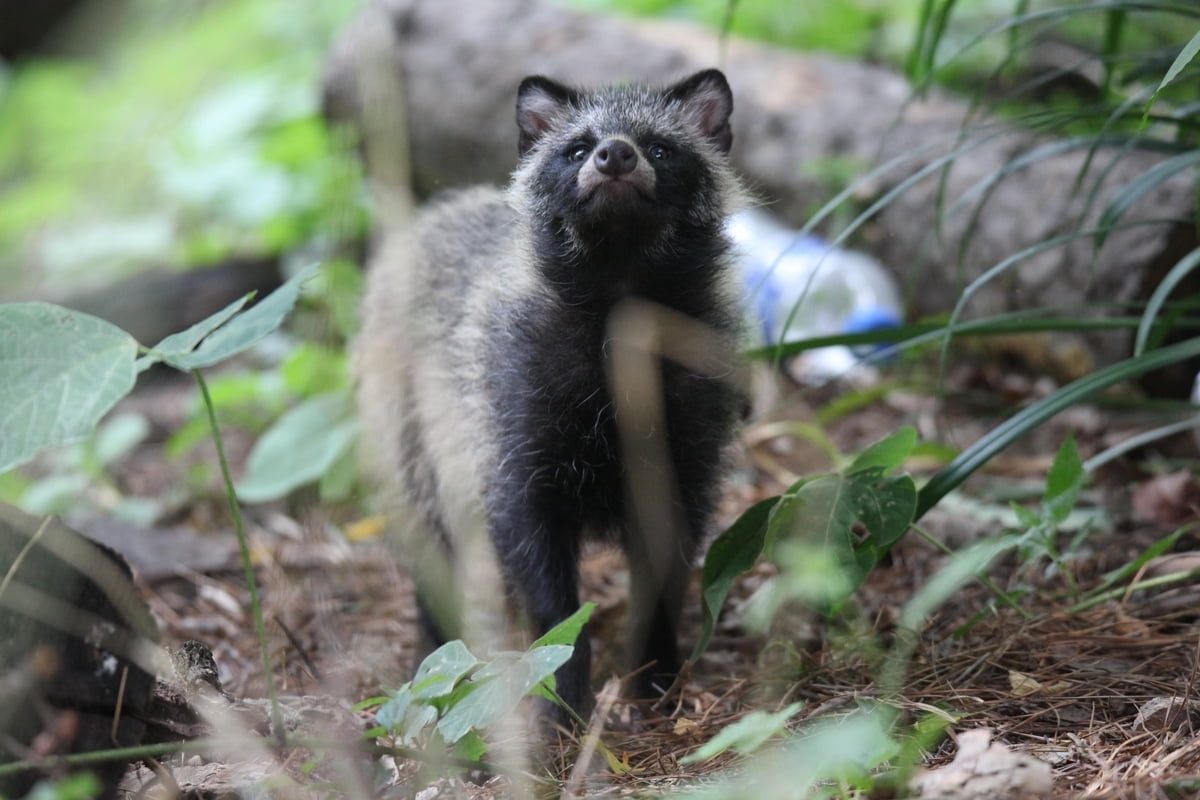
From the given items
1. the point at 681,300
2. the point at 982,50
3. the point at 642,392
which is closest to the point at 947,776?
the point at 642,392

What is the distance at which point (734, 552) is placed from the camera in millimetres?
3391

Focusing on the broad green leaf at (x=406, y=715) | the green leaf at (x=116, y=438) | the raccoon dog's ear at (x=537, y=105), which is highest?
the raccoon dog's ear at (x=537, y=105)

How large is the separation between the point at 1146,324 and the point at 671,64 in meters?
4.25

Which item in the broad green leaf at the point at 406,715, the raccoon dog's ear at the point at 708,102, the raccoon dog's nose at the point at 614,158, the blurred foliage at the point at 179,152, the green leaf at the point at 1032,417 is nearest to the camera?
the broad green leaf at the point at 406,715

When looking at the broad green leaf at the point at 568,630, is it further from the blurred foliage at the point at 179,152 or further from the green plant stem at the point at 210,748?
the blurred foliage at the point at 179,152

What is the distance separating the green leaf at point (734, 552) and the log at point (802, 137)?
2103 millimetres

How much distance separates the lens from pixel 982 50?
8.70 m

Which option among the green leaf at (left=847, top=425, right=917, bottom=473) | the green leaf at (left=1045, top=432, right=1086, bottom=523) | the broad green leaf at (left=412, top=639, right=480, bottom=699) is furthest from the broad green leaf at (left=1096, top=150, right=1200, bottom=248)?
the broad green leaf at (left=412, top=639, right=480, bottom=699)

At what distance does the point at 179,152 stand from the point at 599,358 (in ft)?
24.8

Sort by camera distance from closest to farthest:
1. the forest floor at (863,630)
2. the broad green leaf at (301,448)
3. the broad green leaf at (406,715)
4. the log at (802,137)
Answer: the broad green leaf at (406,715)
the forest floor at (863,630)
the log at (802,137)
the broad green leaf at (301,448)

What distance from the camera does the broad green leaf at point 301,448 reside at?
5352 millimetres

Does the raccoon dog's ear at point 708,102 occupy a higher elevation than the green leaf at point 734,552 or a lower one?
higher

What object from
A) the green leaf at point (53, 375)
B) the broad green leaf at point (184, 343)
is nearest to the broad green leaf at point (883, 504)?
the broad green leaf at point (184, 343)

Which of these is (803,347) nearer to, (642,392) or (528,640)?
(642,392)
